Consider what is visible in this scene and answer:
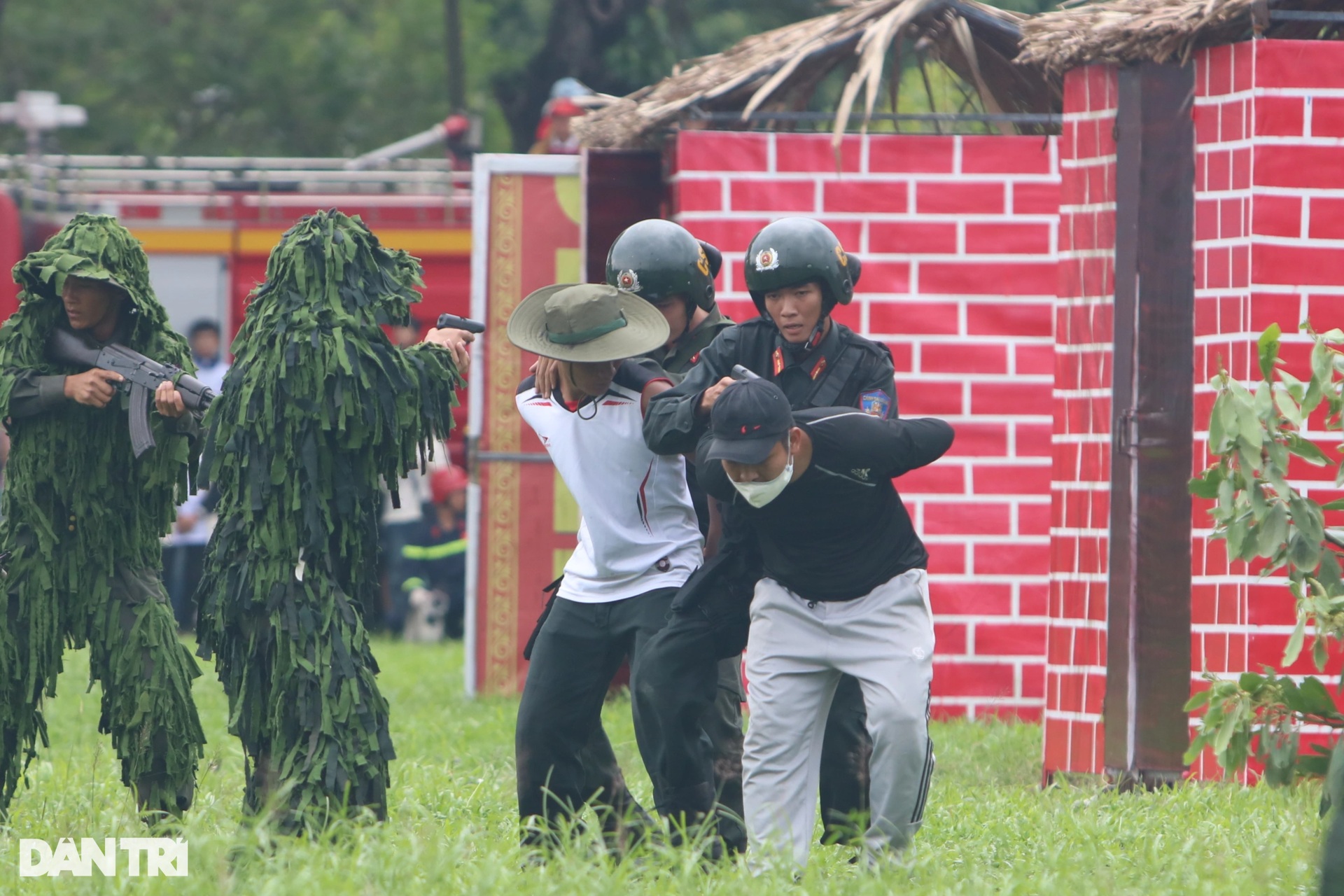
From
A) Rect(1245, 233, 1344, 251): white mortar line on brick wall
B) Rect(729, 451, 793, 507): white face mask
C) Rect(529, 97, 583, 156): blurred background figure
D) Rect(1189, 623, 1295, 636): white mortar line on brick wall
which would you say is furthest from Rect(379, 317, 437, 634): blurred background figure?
Rect(729, 451, 793, 507): white face mask

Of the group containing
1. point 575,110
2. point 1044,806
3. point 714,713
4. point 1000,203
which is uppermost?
point 575,110

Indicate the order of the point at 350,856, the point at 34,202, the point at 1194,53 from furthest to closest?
the point at 34,202 < the point at 1194,53 < the point at 350,856

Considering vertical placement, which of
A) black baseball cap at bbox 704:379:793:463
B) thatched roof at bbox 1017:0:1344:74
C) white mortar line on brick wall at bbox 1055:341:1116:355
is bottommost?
black baseball cap at bbox 704:379:793:463

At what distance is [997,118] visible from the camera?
32.3 feet

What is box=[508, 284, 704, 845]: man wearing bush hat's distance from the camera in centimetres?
596

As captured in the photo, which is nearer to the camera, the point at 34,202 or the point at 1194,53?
the point at 1194,53

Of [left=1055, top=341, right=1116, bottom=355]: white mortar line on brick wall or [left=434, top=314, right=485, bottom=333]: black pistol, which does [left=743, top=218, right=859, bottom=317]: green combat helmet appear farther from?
[left=1055, top=341, right=1116, bottom=355]: white mortar line on brick wall

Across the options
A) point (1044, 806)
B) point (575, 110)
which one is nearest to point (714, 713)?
point (1044, 806)

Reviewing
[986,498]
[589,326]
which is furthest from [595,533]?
[986,498]

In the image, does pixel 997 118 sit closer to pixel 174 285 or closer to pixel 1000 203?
pixel 1000 203

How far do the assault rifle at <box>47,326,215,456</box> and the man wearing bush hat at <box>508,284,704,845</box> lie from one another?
1.08 metres

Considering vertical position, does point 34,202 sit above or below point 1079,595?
above

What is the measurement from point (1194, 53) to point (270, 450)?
158 inches

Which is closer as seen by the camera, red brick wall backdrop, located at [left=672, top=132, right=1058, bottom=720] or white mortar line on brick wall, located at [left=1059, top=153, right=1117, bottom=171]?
white mortar line on brick wall, located at [left=1059, top=153, right=1117, bottom=171]
